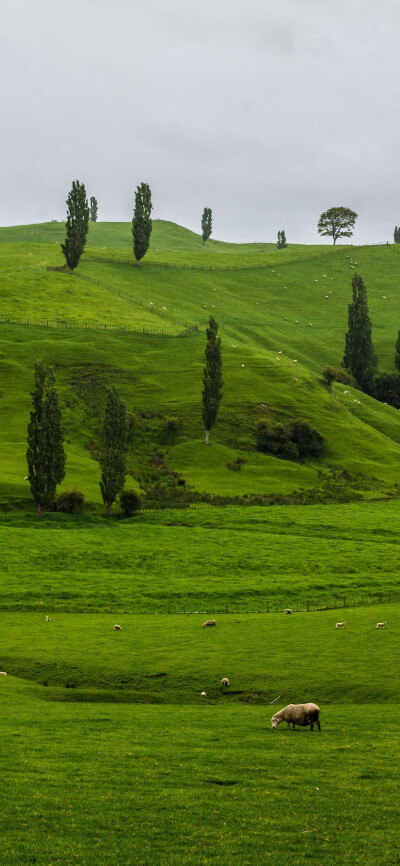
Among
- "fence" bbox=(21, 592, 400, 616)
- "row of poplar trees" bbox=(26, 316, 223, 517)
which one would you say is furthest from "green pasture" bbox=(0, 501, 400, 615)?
"row of poplar trees" bbox=(26, 316, 223, 517)

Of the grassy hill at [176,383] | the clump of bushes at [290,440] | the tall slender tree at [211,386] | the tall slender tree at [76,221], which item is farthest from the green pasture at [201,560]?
the tall slender tree at [76,221]

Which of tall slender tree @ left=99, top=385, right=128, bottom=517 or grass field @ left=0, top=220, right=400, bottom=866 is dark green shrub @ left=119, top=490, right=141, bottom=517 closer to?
tall slender tree @ left=99, top=385, right=128, bottom=517

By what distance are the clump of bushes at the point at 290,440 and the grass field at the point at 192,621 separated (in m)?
2.23

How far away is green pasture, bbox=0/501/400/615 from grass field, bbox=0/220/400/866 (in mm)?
303

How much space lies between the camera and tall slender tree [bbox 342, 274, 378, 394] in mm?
161000

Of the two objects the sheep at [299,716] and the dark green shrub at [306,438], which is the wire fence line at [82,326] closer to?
the dark green shrub at [306,438]

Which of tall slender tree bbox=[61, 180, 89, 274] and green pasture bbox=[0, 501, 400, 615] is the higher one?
tall slender tree bbox=[61, 180, 89, 274]

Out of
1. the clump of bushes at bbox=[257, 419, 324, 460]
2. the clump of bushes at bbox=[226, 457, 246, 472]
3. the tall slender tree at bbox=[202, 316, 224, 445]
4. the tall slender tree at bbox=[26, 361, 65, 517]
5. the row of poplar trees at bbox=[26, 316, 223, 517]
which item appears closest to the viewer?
the tall slender tree at bbox=[26, 361, 65, 517]

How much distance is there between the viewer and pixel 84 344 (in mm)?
143250

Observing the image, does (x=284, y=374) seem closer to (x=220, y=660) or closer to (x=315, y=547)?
(x=315, y=547)

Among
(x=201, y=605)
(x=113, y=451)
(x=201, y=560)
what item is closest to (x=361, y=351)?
(x=113, y=451)

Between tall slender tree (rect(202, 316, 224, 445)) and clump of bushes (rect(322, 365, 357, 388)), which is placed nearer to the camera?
tall slender tree (rect(202, 316, 224, 445))

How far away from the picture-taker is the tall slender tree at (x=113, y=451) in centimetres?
8650

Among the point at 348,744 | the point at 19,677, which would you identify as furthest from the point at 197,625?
the point at 348,744
